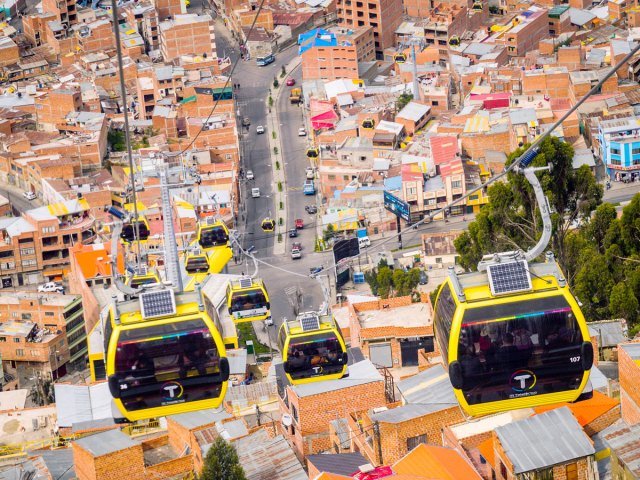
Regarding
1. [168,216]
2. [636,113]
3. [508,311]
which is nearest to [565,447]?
[508,311]

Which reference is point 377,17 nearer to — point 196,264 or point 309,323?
point 196,264

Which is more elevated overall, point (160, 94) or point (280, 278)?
point (160, 94)

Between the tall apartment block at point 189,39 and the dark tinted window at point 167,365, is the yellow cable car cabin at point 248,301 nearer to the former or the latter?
the dark tinted window at point 167,365

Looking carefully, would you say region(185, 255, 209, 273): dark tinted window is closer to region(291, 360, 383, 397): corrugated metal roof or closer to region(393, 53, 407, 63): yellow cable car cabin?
region(291, 360, 383, 397): corrugated metal roof

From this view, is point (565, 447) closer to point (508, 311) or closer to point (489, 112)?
point (508, 311)

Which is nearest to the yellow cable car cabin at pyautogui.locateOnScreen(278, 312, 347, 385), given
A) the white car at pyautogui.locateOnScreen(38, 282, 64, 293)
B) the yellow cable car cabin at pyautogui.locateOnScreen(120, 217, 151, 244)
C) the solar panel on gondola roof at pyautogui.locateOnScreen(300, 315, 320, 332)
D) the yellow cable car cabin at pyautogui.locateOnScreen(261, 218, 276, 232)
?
the solar panel on gondola roof at pyautogui.locateOnScreen(300, 315, 320, 332)

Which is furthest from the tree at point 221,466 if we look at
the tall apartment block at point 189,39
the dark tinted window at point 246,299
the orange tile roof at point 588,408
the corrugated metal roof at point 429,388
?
the tall apartment block at point 189,39
